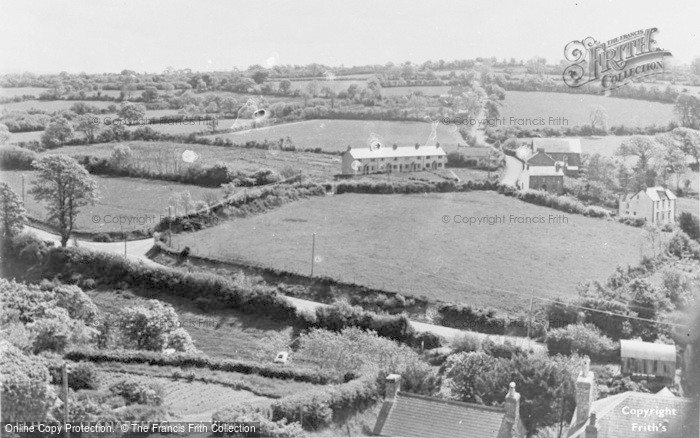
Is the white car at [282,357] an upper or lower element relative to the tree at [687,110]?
lower

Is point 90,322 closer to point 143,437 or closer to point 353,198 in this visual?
point 143,437

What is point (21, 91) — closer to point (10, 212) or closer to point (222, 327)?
point (10, 212)

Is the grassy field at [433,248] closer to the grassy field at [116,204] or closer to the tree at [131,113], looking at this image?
the grassy field at [116,204]

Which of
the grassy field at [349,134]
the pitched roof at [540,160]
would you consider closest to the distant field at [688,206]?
the pitched roof at [540,160]

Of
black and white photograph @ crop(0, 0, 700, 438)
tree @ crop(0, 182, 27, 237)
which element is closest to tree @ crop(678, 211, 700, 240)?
black and white photograph @ crop(0, 0, 700, 438)

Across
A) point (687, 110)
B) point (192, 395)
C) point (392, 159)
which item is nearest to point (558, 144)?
point (687, 110)

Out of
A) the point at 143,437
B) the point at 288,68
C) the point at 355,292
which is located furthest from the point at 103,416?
the point at 288,68

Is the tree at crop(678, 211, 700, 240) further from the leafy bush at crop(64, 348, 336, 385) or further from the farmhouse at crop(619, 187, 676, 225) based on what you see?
the leafy bush at crop(64, 348, 336, 385)
